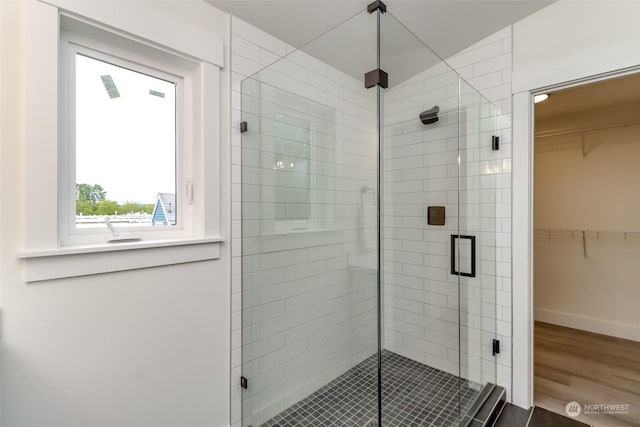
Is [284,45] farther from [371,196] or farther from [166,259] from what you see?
[166,259]

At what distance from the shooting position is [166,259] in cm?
142

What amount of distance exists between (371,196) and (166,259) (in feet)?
3.37

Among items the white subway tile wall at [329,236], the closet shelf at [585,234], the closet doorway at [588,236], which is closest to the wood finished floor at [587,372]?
the closet doorway at [588,236]

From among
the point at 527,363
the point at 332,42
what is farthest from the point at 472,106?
the point at 527,363

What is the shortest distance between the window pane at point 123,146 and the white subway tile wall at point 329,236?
349mm

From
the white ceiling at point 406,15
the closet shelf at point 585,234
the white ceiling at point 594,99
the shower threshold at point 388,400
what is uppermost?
the white ceiling at point 406,15

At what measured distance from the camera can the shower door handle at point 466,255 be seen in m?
1.91

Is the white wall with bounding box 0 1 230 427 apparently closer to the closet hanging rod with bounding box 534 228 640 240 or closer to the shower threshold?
the shower threshold

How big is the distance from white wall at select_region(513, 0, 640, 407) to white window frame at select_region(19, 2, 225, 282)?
1835mm

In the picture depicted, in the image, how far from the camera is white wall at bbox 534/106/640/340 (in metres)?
2.92

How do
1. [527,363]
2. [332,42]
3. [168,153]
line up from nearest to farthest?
[168,153], [332,42], [527,363]

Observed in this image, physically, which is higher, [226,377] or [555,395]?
[226,377]

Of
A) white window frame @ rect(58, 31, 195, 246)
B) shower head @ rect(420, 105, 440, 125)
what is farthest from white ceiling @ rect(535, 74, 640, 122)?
white window frame @ rect(58, 31, 195, 246)

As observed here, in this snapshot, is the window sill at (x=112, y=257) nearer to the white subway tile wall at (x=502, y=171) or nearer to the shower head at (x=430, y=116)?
the shower head at (x=430, y=116)
